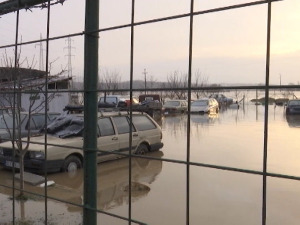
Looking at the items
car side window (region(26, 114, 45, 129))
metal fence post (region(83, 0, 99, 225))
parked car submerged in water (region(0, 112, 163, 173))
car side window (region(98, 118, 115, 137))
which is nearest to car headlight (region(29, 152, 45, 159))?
parked car submerged in water (region(0, 112, 163, 173))

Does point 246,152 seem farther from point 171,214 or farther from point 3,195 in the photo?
point 3,195

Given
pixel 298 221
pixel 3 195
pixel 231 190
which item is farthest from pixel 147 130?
pixel 298 221

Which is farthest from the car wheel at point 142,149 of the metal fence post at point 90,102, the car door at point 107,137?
the metal fence post at point 90,102

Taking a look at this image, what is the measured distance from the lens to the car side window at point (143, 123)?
10.6 metres

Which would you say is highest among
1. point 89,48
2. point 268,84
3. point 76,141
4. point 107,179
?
point 89,48

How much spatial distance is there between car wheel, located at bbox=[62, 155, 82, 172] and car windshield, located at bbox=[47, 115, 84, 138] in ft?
1.77

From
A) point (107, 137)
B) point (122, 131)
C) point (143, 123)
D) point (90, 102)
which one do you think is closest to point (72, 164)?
point (107, 137)

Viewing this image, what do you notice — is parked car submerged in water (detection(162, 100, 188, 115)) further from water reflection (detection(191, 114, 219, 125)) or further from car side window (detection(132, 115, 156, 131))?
water reflection (detection(191, 114, 219, 125))

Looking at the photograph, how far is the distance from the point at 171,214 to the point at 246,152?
6.58m

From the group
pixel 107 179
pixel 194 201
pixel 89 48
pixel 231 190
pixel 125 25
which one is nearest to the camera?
pixel 125 25

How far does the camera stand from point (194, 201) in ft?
21.5

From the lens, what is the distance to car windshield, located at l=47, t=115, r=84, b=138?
8.93 metres

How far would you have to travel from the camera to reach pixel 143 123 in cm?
1085

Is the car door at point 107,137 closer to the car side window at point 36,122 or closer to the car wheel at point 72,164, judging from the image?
the car wheel at point 72,164
